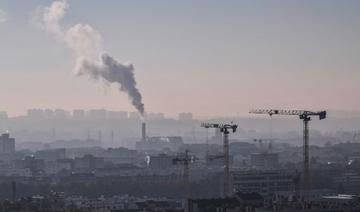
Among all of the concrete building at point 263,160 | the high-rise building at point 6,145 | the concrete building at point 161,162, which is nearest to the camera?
the concrete building at point 161,162

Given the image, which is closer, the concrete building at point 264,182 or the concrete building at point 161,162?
the concrete building at point 264,182

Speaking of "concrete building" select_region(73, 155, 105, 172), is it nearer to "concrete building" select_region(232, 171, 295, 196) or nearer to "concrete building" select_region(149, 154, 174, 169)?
"concrete building" select_region(149, 154, 174, 169)

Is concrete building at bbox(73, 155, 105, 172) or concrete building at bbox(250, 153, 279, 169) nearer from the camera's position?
concrete building at bbox(250, 153, 279, 169)

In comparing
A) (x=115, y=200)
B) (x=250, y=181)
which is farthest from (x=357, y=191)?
(x=115, y=200)

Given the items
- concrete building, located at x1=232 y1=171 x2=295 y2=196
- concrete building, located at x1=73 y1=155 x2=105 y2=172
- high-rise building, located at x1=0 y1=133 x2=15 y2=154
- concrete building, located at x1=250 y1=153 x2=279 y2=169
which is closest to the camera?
concrete building, located at x1=232 y1=171 x2=295 y2=196

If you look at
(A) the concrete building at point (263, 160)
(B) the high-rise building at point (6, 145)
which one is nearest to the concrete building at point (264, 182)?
(A) the concrete building at point (263, 160)

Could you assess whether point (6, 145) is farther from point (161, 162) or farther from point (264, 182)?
point (264, 182)

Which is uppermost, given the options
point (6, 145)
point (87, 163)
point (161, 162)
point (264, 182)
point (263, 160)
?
point (6, 145)

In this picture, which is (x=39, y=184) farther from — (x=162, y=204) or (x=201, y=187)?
(x=162, y=204)

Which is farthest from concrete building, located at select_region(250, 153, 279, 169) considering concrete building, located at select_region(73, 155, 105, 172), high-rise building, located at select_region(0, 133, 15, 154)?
high-rise building, located at select_region(0, 133, 15, 154)

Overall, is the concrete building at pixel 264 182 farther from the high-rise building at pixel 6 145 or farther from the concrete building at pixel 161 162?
the high-rise building at pixel 6 145

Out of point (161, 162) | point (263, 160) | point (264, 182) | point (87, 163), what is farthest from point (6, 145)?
point (264, 182)
